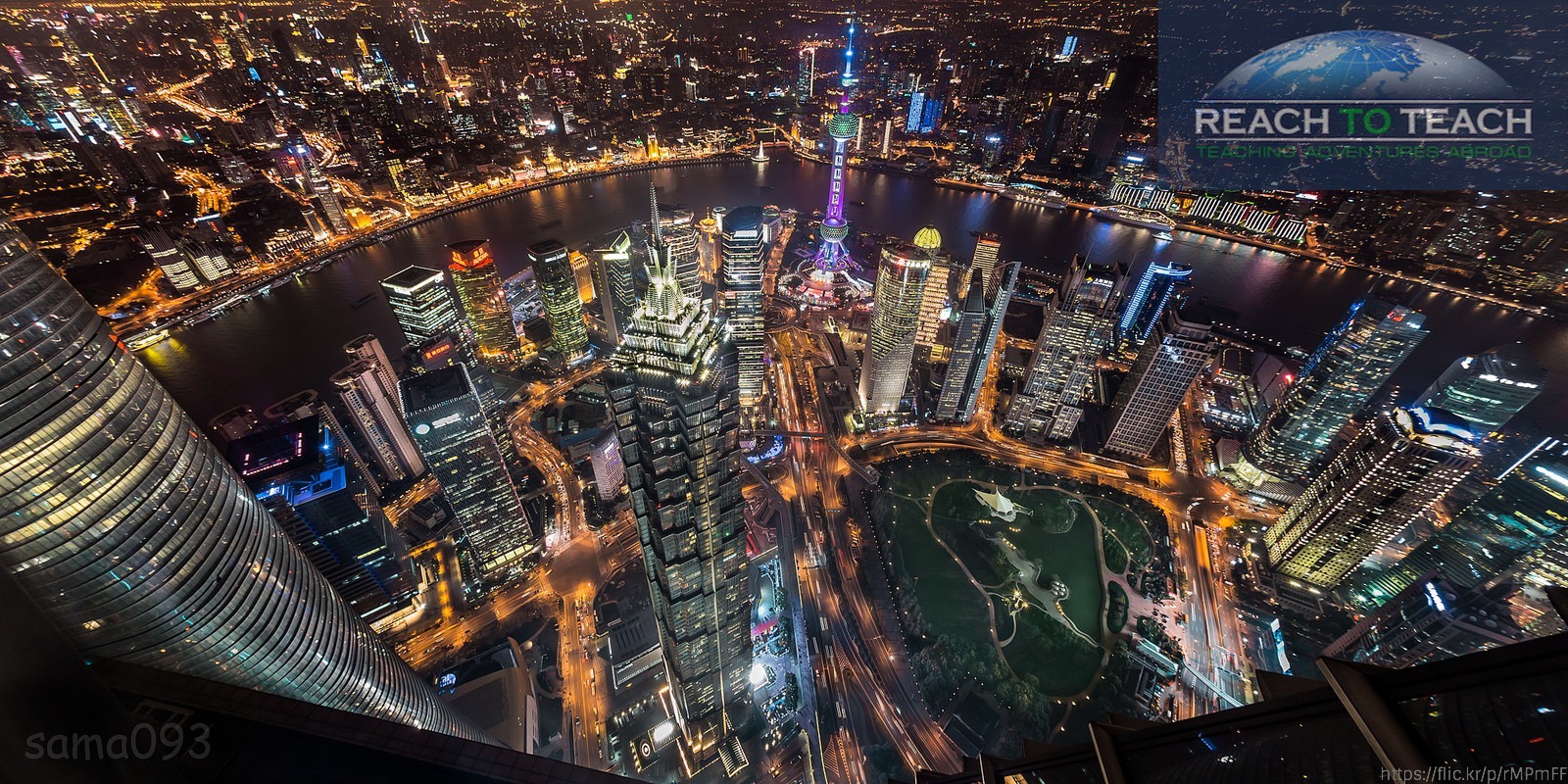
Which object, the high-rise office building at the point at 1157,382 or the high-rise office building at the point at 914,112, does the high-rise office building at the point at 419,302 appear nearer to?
the high-rise office building at the point at 1157,382

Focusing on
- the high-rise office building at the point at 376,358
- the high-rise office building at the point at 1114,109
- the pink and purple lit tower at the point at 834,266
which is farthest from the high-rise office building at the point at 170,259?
the high-rise office building at the point at 1114,109

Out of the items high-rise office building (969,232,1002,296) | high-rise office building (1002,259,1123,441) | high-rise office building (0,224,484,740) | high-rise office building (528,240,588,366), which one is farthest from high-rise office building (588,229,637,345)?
high-rise office building (0,224,484,740)

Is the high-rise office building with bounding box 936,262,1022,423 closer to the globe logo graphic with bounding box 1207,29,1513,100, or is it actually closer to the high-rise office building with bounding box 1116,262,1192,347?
the globe logo graphic with bounding box 1207,29,1513,100

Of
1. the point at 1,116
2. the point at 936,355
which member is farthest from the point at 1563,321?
the point at 1,116

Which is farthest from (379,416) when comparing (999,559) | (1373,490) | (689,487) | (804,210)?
(1373,490)

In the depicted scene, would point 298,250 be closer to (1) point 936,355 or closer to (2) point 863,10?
(1) point 936,355
